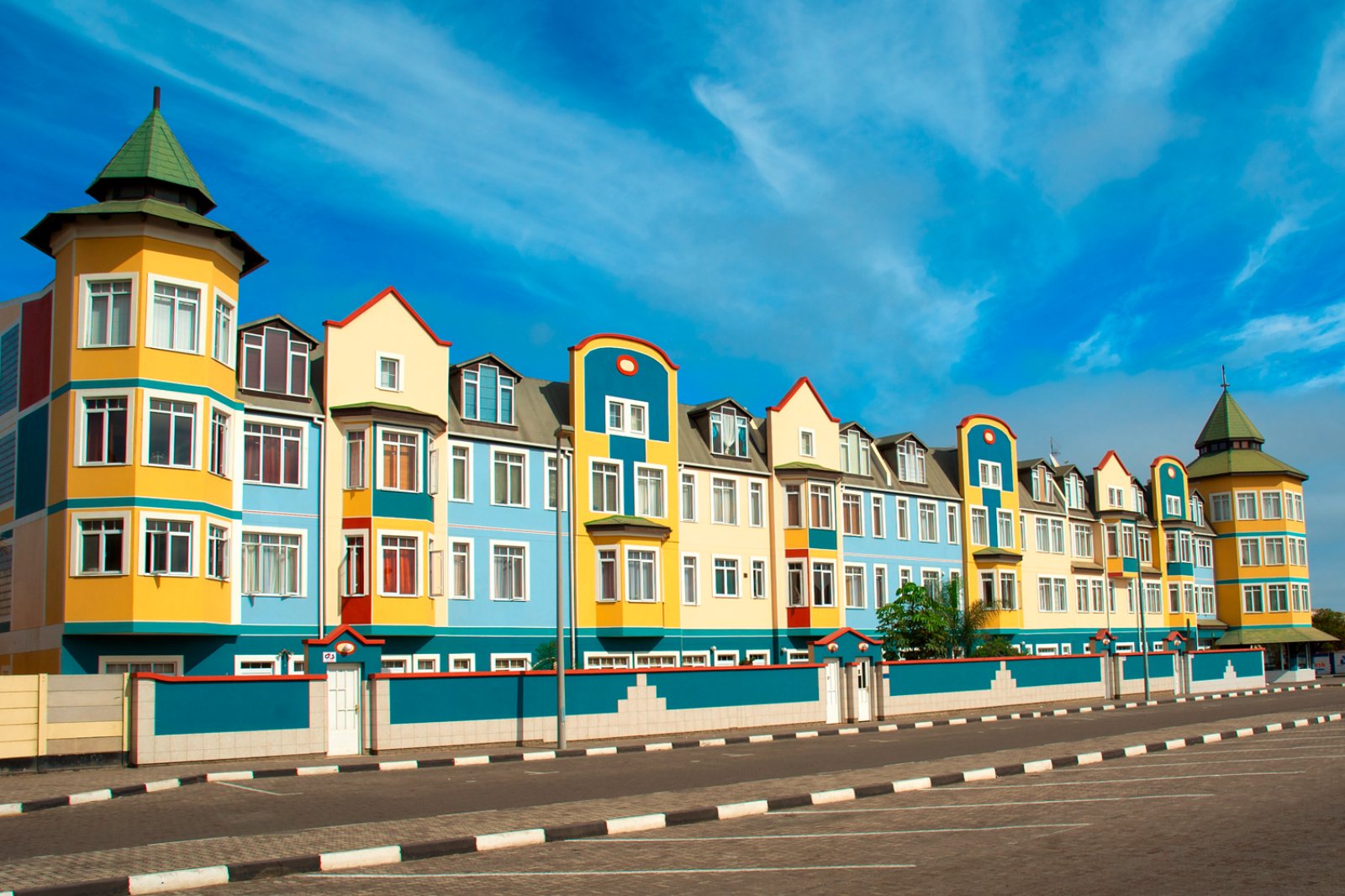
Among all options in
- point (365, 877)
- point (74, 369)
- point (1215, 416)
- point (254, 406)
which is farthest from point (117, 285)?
point (1215, 416)

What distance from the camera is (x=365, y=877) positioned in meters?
11.2

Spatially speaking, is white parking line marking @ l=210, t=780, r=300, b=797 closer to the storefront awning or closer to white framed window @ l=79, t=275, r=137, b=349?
white framed window @ l=79, t=275, r=137, b=349

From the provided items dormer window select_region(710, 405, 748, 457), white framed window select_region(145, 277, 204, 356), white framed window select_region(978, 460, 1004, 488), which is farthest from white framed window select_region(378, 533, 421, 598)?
white framed window select_region(978, 460, 1004, 488)

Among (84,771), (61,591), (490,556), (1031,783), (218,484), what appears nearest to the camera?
(1031,783)

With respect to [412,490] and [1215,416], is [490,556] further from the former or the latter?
[1215,416]

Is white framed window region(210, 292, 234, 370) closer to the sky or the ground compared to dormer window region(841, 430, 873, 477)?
closer to the sky

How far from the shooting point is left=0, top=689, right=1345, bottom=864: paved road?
14.7 m

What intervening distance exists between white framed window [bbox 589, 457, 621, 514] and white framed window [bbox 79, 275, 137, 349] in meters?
16.3

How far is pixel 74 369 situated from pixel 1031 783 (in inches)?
974

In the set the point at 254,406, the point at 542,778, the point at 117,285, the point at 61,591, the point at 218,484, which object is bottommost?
the point at 542,778

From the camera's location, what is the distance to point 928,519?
54.8m

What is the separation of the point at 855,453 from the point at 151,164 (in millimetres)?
30465

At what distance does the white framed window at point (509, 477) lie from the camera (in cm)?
3975

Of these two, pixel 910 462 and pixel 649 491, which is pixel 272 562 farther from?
pixel 910 462
